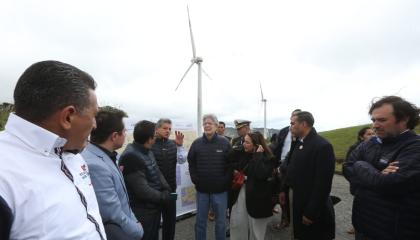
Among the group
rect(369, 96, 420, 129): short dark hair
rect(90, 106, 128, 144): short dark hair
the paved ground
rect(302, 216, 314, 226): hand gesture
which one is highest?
rect(369, 96, 420, 129): short dark hair

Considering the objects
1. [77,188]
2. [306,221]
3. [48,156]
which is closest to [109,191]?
[77,188]

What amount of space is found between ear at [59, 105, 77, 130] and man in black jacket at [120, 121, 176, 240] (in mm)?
2139

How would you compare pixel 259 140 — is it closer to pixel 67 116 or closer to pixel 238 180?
pixel 238 180

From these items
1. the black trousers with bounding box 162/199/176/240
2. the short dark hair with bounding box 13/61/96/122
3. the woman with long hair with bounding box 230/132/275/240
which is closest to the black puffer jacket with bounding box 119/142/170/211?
the black trousers with bounding box 162/199/176/240

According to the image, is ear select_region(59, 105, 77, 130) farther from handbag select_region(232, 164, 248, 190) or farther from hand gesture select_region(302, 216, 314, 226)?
handbag select_region(232, 164, 248, 190)

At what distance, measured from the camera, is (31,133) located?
1041 mm

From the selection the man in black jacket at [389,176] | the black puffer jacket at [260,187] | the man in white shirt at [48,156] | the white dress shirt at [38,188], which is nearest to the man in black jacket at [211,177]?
the black puffer jacket at [260,187]

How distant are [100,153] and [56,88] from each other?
1.49 meters

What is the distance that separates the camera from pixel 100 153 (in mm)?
2488

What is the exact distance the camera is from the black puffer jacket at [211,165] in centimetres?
484

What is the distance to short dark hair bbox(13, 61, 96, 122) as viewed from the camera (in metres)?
1.07

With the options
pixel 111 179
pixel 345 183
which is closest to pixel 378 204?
pixel 111 179

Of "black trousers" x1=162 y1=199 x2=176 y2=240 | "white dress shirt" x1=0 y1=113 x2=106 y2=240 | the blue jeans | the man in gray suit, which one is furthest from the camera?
the blue jeans

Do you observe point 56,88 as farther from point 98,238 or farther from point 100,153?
point 100,153
